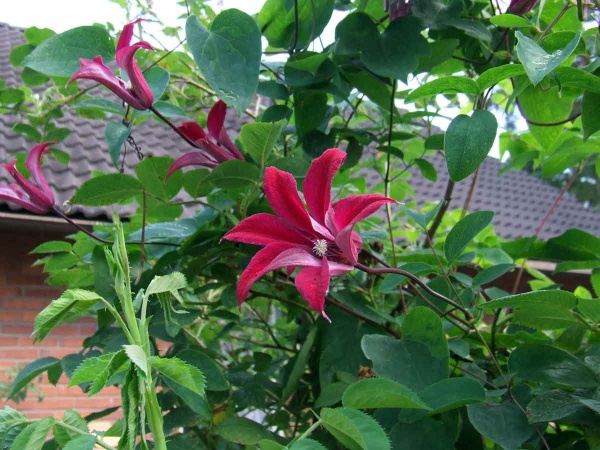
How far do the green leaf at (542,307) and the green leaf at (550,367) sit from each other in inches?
1.3

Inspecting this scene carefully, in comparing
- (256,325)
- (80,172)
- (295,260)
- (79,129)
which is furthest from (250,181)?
(79,129)

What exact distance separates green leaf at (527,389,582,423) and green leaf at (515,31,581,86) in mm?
303

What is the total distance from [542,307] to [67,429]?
17.4 inches

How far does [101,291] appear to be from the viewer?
0.83m

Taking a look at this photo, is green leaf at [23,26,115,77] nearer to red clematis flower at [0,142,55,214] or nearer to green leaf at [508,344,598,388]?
red clematis flower at [0,142,55,214]

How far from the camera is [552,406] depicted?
625mm

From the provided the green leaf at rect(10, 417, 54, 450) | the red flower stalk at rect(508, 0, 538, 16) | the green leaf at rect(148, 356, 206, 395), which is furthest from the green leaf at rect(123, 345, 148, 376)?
the red flower stalk at rect(508, 0, 538, 16)

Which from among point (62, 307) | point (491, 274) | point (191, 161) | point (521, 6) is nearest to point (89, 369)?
point (62, 307)

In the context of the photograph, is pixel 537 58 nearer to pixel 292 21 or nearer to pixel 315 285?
pixel 315 285

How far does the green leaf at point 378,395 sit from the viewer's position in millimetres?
537

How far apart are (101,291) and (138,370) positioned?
18.8 inches

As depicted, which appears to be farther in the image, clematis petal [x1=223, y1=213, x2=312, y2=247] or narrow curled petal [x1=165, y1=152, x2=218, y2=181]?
narrow curled petal [x1=165, y1=152, x2=218, y2=181]

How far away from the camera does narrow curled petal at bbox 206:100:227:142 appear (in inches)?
32.3

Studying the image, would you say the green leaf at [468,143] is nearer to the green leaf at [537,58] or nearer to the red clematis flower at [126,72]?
the green leaf at [537,58]
